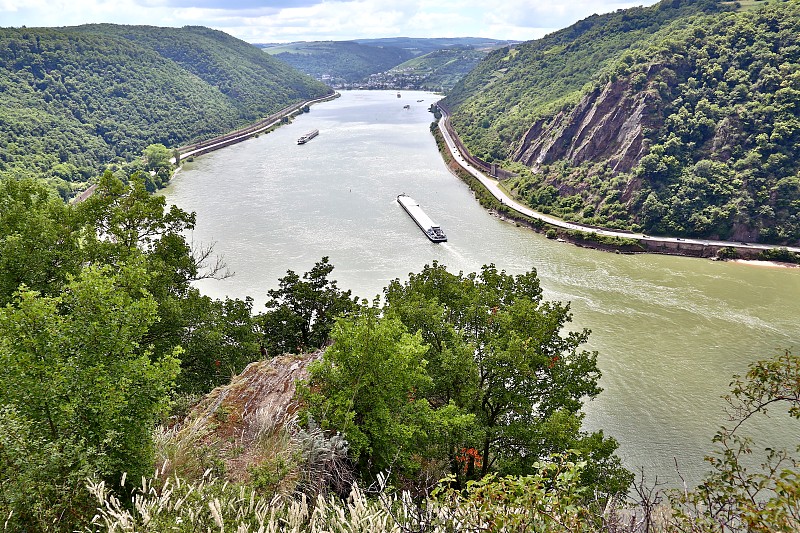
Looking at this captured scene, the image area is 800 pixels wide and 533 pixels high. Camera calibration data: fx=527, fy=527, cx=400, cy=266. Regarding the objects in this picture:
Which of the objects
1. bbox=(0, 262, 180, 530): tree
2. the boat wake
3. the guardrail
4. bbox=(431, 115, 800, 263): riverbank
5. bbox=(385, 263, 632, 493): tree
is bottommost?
bbox=(431, 115, 800, 263): riverbank

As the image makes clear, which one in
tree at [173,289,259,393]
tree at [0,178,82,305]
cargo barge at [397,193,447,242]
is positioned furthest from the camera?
cargo barge at [397,193,447,242]

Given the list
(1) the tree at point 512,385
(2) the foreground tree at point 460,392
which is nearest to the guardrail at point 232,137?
(1) the tree at point 512,385

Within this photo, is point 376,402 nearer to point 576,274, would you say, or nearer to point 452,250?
point 576,274

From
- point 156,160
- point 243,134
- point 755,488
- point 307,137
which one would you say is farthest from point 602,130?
point 243,134

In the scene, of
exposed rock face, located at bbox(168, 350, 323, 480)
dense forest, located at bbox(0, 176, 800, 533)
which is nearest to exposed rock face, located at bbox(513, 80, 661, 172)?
dense forest, located at bbox(0, 176, 800, 533)

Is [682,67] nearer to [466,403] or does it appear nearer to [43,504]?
[466,403]

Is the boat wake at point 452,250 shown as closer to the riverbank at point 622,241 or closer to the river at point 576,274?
the river at point 576,274

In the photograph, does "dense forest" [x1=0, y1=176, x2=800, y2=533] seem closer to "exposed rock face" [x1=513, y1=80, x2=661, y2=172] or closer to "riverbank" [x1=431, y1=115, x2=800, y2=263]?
"riverbank" [x1=431, y1=115, x2=800, y2=263]
